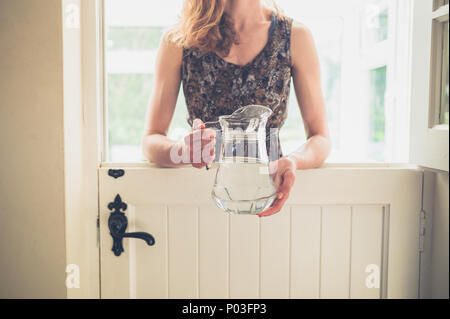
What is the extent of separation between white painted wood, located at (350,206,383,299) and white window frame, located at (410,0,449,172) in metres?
0.18

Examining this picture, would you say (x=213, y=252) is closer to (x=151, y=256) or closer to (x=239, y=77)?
(x=151, y=256)

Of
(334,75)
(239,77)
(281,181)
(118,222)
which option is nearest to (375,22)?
(334,75)

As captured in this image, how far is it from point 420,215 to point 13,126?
102 cm

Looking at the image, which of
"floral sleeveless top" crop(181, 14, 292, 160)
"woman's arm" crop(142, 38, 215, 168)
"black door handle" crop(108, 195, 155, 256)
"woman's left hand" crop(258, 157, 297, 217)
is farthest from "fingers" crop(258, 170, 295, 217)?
"black door handle" crop(108, 195, 155, 256)

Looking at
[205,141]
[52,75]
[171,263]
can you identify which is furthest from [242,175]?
[52,75]

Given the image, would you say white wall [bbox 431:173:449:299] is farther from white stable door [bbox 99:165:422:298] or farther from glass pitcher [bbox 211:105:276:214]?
glass pitcher [bbox 211:105:276:214]

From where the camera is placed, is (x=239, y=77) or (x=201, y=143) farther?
(x=239, y=77)

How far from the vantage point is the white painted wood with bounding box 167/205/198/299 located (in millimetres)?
961

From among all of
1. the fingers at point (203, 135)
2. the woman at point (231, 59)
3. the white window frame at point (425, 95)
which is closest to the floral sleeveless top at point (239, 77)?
the woman at point (231, 59)

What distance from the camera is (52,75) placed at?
85 cm

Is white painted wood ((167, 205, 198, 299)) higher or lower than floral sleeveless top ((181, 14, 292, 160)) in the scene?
lower

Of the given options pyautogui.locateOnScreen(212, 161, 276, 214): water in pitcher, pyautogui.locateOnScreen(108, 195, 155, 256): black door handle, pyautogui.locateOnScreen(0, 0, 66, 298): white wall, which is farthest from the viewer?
pyautogui.locateOnScreen(108, 195, 155, 256): black door handle

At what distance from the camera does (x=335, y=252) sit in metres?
0.97

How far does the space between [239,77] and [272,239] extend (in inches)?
16.5
